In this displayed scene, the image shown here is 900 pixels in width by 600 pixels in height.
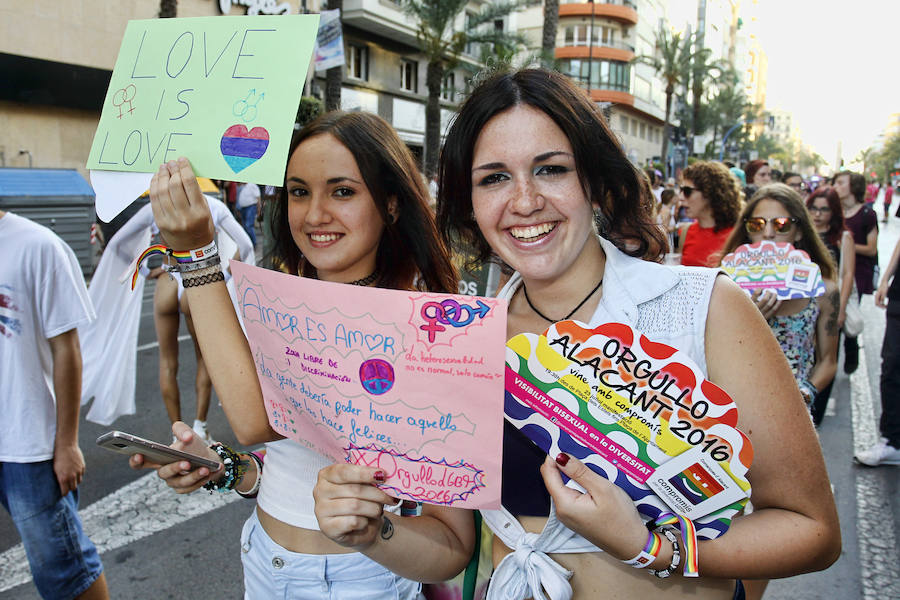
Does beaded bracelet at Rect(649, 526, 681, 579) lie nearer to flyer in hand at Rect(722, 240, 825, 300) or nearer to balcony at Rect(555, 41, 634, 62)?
flyer in hand at Rect(722, 240, 825, 300)

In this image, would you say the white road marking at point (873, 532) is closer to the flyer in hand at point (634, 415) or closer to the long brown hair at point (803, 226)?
the long brown hair at point (803, 226)

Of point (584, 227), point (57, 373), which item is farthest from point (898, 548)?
point (57, 373)

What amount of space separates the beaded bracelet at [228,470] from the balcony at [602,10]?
52.0 metres

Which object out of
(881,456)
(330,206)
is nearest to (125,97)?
(330,206)

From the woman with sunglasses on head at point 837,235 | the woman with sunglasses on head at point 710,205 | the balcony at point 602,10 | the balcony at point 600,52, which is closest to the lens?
the woman with sunglasses on head at point 710,205

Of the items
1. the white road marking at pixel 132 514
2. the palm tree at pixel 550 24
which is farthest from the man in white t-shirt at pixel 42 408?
the palm tree at pixel 550 24

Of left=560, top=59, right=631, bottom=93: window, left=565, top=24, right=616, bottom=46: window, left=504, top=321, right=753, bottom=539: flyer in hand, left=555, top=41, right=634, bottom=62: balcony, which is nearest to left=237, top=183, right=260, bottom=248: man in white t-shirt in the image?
left=504, top=321, right=753, bottom=539: flyer in hand

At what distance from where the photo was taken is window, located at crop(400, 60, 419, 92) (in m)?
27.5

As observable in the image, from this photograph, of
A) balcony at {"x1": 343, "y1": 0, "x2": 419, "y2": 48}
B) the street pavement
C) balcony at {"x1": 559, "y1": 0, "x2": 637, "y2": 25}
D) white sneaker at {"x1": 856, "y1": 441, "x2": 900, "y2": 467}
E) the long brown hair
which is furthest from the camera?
balcony at {"x1": 559, "y1": 0, "x2": 637, "y2": 25}

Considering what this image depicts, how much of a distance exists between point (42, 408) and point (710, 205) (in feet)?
14.4

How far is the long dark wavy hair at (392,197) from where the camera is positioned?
72.5 inches

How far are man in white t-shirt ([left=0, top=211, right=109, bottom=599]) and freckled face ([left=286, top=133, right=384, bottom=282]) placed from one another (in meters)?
1.16

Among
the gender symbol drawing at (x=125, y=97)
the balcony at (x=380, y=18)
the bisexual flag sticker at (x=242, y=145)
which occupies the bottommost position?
the bisexual flag sticker at (x=242, y=145)

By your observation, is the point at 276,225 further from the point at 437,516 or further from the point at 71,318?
the point at 437,516
